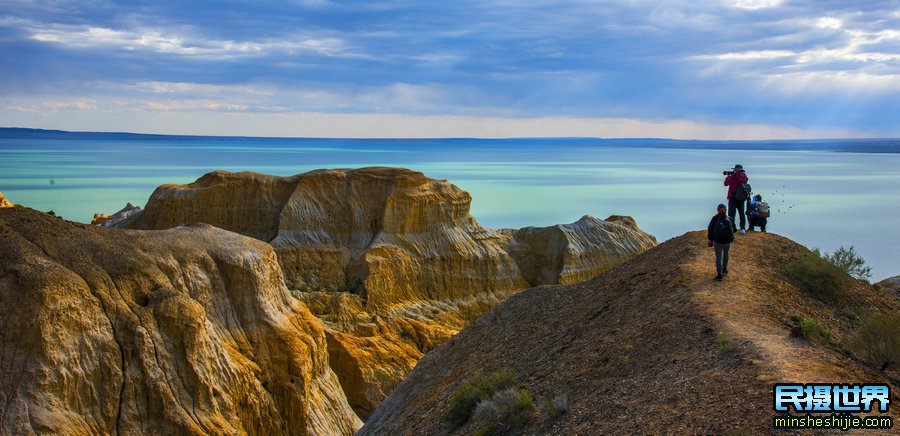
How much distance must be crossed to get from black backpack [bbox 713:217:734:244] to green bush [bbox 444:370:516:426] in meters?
4.45

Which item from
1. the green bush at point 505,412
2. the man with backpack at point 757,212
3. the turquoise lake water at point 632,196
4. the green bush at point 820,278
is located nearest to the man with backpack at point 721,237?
the green bush at point 820,278

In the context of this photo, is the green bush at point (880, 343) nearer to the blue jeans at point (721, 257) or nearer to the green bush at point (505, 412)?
the blue jeans at point (721, 257)

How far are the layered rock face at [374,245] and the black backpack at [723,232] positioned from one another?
25.5 m

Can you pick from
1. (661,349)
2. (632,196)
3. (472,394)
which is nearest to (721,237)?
(661,349)

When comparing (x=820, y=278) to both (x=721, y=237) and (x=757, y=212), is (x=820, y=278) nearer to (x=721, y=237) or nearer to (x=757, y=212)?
(x=721, y=237)

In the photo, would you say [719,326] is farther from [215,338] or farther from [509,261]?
[509,261]

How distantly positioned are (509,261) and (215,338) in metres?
28.5

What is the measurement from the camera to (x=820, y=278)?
57.6 feet

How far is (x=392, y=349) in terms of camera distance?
4050 cm

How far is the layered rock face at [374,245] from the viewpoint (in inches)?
1740

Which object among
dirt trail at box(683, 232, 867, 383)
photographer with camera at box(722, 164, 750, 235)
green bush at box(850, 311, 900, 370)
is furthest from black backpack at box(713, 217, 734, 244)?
photographer with camera at box(722, 164, 750, 235)

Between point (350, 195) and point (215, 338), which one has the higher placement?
point (350, 195)

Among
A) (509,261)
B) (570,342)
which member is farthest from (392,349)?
(570,342)

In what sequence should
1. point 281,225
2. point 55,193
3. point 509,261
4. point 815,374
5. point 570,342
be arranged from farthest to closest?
1. point 55,193
2. point 509,261
3. point 281,225
4. point 570,342
5. point 815,374
